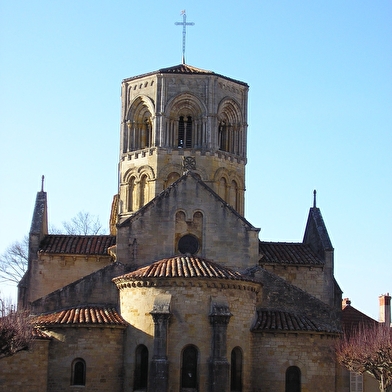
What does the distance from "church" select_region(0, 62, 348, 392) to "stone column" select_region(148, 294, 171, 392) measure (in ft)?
0.16

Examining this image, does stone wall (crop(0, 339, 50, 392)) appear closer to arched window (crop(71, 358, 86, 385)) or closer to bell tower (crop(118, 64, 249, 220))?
arched window (crop(71, 358, 86, 385))

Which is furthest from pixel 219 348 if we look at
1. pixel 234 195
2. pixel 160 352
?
pixel 234 195

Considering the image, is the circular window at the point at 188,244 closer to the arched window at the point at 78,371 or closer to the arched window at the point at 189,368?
the arched window at the point at 189,368

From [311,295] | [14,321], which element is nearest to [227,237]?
[311,295]

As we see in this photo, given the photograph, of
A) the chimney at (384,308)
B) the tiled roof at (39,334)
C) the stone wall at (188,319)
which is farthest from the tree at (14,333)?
the chimney at (384,308)

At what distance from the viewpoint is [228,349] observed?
37406 millimetres

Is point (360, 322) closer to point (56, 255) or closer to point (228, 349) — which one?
point (228, 349)

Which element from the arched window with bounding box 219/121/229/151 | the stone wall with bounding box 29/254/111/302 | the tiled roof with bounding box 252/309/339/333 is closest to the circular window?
the tiled roof with bounding box 252/309/339/333

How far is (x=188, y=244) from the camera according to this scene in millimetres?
41219

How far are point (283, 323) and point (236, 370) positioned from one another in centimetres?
307

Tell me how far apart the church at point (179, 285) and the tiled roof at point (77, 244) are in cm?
10

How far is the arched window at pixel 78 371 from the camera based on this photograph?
38.0 metres

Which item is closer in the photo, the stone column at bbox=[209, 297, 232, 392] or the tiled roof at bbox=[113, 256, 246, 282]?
the stone column at bbox=[209, 297, 232, 392]

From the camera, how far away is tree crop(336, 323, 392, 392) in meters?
36.8
